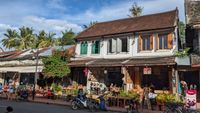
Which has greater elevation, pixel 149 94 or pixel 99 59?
pixel 99 59

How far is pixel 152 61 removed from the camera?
2080cm

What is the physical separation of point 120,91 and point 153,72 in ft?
10.7

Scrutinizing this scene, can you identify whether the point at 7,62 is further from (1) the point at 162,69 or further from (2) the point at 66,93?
(1) the point at 162,69

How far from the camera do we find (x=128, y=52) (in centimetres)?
2409

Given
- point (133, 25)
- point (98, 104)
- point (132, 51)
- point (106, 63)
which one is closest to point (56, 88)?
point (106, 63)

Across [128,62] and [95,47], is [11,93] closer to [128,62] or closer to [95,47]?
[95,47]

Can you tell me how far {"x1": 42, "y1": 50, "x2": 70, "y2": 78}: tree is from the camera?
26078 mm

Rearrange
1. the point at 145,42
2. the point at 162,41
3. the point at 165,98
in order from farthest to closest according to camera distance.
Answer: the point at 145,42 → the point at 162,41 → the point at 165,98

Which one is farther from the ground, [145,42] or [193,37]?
[193,37]

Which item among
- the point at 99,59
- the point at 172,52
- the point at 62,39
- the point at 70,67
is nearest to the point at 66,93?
the point at 70,67

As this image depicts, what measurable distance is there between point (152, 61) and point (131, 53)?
3.36m

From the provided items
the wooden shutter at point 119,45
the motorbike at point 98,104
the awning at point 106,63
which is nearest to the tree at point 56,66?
the awning at point 106,63

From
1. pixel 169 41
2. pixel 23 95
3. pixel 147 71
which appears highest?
pixel 169 41

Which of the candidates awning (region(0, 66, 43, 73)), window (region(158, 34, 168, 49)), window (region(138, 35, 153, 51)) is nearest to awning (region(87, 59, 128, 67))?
window (region(138, 35, 153, 51))
